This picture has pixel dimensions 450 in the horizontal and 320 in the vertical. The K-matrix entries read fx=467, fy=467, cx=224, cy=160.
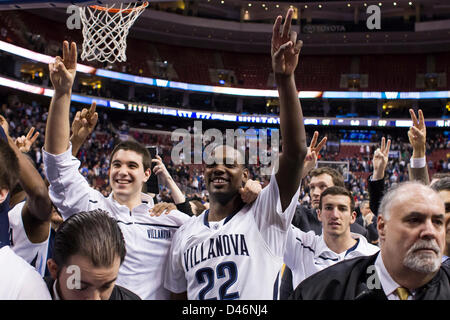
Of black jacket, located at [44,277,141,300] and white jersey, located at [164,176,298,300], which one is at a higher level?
white jersey, located at [164,176,298,300]

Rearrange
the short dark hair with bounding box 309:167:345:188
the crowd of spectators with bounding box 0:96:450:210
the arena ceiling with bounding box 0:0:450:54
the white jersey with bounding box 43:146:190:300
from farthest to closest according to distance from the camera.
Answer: the arena ceiling with bounding box 0:0:450:54, the crowd of spectators with bounding box 0:96:450:210, the short dark hair with bounding box 309:167:345:188, the white jersey with bounding box 43:146:190:300

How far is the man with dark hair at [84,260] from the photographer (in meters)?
1.72

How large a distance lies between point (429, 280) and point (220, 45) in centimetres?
2578

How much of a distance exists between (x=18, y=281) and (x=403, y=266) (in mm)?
1490

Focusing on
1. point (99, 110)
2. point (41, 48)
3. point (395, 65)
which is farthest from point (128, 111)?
point (395, 65)

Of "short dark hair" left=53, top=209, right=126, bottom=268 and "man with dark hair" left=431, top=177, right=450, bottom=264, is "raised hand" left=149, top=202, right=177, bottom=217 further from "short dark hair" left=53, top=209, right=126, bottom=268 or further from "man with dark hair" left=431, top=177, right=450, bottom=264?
"man with dark hair" left=431, top=177, right=450, bottom=264

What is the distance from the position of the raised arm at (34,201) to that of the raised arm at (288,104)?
1.18 metres

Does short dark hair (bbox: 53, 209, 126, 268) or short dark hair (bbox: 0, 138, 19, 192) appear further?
short dark hair (bbox: 53, 209, 126, 268)

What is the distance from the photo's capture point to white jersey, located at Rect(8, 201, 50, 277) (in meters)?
2.60

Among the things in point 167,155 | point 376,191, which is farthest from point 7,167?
point 167,155

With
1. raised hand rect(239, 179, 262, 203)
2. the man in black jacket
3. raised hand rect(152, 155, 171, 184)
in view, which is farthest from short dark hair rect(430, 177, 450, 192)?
raised hand rect(152, 155, 171, 184)

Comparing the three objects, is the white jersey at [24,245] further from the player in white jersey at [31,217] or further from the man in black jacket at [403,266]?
the man in black jacket at [403,266]

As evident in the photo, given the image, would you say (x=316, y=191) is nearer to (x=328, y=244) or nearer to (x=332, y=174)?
(x=332, y=174)

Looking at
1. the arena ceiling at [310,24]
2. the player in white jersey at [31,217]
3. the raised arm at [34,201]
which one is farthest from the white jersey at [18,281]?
the arena ceiling at [310,24]
